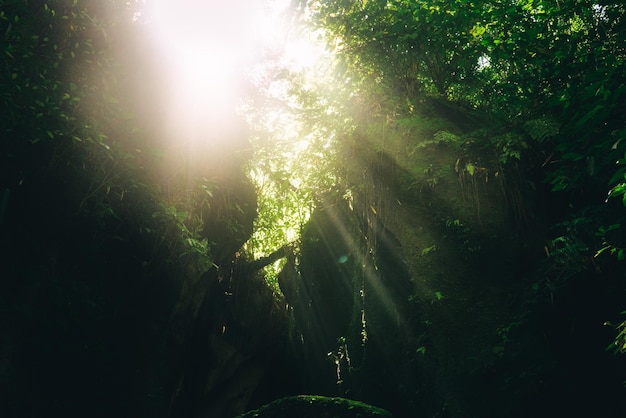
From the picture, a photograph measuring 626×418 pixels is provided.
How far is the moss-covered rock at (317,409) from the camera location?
5453 mm

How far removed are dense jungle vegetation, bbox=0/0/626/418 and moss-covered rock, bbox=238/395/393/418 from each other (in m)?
0.03

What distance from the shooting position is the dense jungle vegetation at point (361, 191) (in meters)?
4.86

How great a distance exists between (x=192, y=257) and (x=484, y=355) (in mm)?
6033

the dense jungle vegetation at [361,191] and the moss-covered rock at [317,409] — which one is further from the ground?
the dense jungle vegetation at [361,191]

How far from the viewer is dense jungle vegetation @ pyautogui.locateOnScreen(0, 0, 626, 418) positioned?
486cm

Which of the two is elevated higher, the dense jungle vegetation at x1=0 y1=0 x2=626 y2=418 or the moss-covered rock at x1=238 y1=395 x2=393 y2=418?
the dense jungle vegetation at x1=0 y1=0 x2=626 y2=418

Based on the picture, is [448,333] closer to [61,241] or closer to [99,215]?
[99,215]

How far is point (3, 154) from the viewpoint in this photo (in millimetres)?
6254

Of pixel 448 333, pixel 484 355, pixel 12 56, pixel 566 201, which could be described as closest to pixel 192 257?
pixel 12 56

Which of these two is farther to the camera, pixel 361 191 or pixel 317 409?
pixel 361 191

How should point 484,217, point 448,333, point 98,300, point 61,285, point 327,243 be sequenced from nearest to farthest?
point 448,333, point 484,217, point 61,285, point 98,300, point 327,243

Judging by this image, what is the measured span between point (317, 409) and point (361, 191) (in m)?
4.17

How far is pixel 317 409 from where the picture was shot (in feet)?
18.2

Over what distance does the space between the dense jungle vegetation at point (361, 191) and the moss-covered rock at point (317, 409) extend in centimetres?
3
